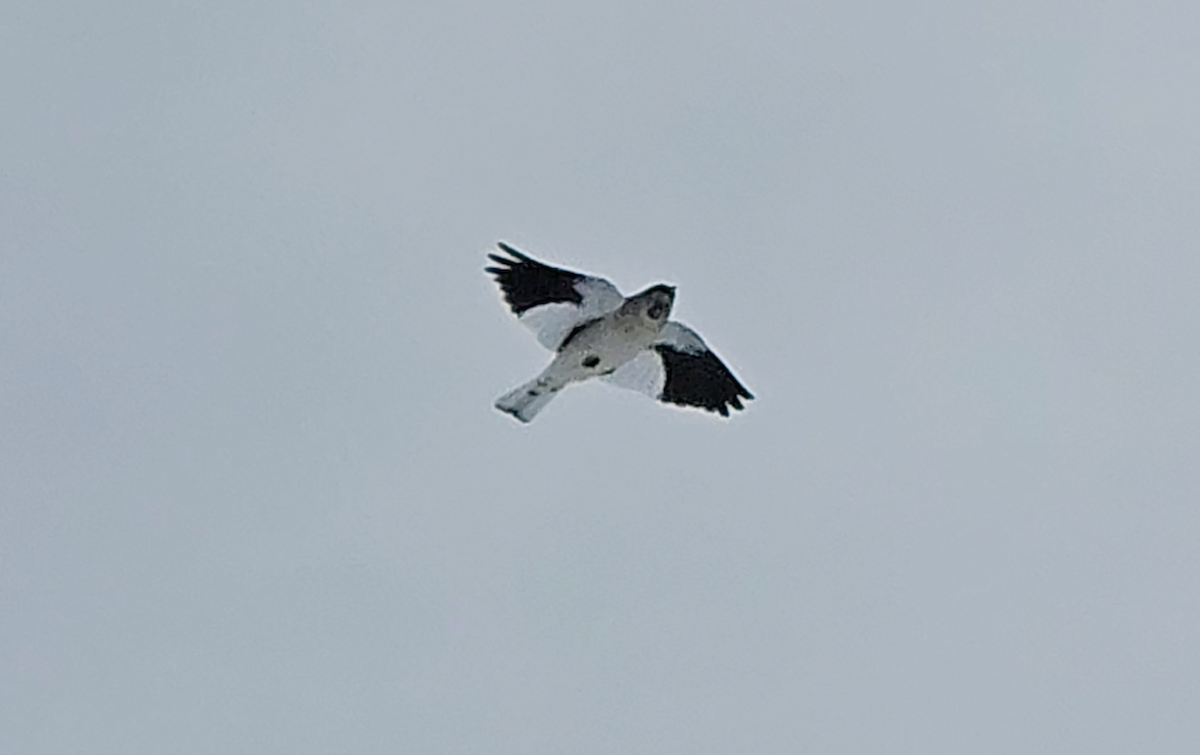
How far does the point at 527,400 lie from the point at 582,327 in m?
1.31

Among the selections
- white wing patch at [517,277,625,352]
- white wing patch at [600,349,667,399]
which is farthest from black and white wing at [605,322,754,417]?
white wing patch at [517,277,625,352]

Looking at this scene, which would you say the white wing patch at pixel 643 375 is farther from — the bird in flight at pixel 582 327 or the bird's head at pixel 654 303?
the bird's head at pixel 654 303

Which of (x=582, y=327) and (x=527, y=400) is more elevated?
(x=582, y=327)

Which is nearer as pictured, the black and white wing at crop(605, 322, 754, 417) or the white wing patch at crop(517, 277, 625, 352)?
the white wing patch at crop(517, 277, 625, 352)

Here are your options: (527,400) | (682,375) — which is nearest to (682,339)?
(682,375)

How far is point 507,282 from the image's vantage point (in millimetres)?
36375

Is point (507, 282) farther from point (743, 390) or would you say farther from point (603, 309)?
point (743, 390)

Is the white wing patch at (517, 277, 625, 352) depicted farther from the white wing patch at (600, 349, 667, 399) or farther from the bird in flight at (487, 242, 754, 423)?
the white wing patch at (600, 349, 667, 399)

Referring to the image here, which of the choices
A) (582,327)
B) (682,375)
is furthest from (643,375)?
(582,327)

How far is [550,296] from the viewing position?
118 feet

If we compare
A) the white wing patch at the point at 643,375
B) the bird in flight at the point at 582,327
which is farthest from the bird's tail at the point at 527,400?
the white wing patch at the point at 643,375

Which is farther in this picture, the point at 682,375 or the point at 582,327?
the point at 682,375

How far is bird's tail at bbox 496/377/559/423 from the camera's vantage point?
35.5m

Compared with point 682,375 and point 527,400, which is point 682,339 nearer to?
point 682,375
